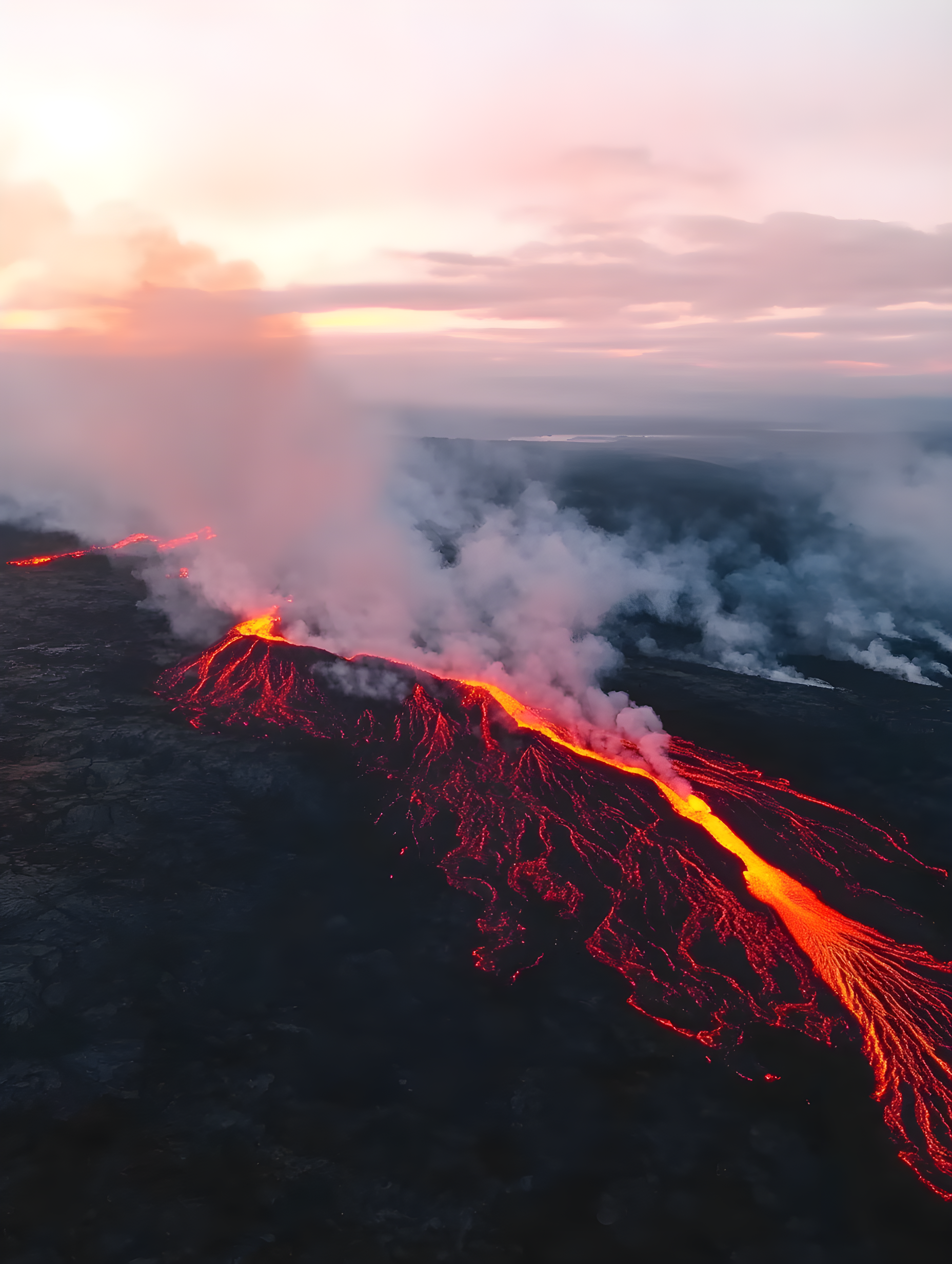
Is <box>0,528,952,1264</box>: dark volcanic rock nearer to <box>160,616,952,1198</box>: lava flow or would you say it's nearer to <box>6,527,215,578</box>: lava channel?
<box>160,616,952,1198</box>: lava flow

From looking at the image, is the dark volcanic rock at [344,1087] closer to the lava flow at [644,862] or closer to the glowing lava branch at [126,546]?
the lava flow at [644,862]

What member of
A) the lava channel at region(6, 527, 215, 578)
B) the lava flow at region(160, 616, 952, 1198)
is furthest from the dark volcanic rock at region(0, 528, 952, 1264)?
the lava channel at region(6, 527, 215, 578)

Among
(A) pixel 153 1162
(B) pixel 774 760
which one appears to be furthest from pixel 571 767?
(A) pixel 153 1162

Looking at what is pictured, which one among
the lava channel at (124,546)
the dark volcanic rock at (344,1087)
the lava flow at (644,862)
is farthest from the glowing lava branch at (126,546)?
the dark volcanic rock at (344,1087)

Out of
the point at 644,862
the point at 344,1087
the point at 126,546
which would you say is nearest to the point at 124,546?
the point at 126,546

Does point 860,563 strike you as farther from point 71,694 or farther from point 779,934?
point 71,694
